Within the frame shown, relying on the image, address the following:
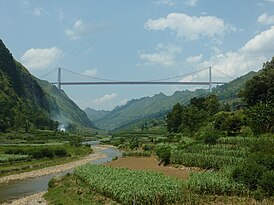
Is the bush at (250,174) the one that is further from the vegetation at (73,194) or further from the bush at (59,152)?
the bush at (59,152)

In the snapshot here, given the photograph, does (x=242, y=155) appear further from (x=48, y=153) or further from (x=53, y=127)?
(x=53, y=127)

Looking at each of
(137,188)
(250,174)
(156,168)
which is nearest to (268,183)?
(250,174)

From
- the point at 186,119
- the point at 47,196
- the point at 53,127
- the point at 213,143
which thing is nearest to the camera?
the point at 47,196

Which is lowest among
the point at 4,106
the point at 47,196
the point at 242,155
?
the point at 47,196

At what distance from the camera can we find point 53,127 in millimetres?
178875

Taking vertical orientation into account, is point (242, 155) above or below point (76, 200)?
above

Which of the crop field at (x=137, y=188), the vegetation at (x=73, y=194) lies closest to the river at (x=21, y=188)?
the vegetation at (x=73, y=194)

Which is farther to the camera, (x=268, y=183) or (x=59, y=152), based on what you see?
(x=59, y=152)

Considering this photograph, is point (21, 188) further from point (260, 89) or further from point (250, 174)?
point (260, 89)

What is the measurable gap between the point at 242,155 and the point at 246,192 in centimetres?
1738

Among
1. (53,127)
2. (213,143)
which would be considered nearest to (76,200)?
(213,143)

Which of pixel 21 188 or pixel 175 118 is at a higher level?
pixel 175 118

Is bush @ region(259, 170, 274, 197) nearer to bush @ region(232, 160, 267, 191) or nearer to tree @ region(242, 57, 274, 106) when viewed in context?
bush @ region(232, 160, 267, 191)

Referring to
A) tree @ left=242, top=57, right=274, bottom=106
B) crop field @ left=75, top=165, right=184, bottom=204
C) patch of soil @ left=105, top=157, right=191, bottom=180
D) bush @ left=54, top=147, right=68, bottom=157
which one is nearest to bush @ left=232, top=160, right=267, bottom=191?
crop field @ left=75, top=165, right=184, bottom=204
